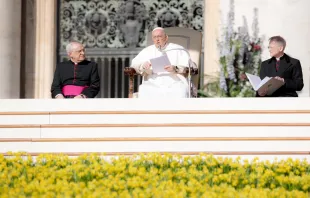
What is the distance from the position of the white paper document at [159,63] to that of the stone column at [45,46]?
4.11 m

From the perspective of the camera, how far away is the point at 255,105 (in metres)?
7.12

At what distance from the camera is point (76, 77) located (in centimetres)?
916

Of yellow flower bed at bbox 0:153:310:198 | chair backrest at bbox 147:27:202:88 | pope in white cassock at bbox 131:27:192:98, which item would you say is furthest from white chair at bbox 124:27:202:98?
yellow flower bed at bbox 0:153:310:198

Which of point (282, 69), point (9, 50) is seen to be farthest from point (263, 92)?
point (9, 50)

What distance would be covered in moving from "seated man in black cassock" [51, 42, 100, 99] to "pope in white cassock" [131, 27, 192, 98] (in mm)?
590

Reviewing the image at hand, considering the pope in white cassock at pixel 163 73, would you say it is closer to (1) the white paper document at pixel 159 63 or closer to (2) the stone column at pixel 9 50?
(1) the white paper document at pixel 159 63

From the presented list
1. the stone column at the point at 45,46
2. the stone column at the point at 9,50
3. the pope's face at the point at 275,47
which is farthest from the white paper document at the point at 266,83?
the stone column at the point at 45,46

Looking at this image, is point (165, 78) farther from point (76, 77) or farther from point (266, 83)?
point (266, 83)

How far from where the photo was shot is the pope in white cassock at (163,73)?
8.95 meters

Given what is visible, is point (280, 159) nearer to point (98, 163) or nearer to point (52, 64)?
point (98, 163)

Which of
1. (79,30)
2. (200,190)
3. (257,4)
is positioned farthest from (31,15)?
(200,190)

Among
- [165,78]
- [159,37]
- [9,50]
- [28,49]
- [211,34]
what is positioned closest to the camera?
[159,37]

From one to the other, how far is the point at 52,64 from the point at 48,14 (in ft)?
2.96

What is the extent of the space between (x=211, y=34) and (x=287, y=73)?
12.0 ft
